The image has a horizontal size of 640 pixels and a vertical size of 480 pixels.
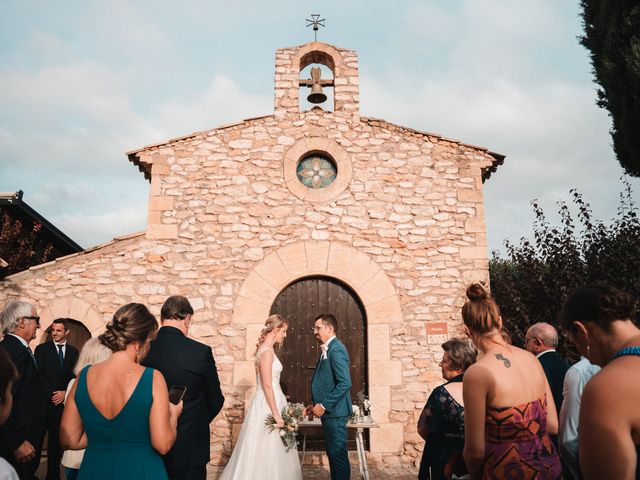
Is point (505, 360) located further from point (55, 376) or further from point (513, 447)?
point (55, 376)

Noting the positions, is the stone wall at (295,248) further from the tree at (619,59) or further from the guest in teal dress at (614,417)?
the guest in teal dress at (614,417)

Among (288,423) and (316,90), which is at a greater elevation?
(316,90)

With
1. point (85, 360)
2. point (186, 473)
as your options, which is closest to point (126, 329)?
point (186, 473)

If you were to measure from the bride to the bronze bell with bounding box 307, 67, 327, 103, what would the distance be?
463 centimetres

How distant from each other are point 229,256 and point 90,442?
4885 millimetres

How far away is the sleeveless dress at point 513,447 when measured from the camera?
7.33 ft

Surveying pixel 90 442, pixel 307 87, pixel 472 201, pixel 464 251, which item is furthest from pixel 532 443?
pixel 307 87

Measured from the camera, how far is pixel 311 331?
6957 mm

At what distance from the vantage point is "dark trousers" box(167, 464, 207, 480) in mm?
2887

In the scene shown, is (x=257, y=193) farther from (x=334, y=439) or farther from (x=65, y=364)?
(x=334, y=439)

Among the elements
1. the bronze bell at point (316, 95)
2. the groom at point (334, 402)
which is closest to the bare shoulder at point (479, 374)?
the groom at point (334, 402)

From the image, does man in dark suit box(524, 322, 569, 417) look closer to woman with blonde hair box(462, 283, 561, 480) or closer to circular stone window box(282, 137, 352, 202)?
woman with blonde hair box(462, 283, 561, 480)

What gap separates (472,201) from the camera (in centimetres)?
737

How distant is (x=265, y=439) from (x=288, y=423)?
29 centimetres
